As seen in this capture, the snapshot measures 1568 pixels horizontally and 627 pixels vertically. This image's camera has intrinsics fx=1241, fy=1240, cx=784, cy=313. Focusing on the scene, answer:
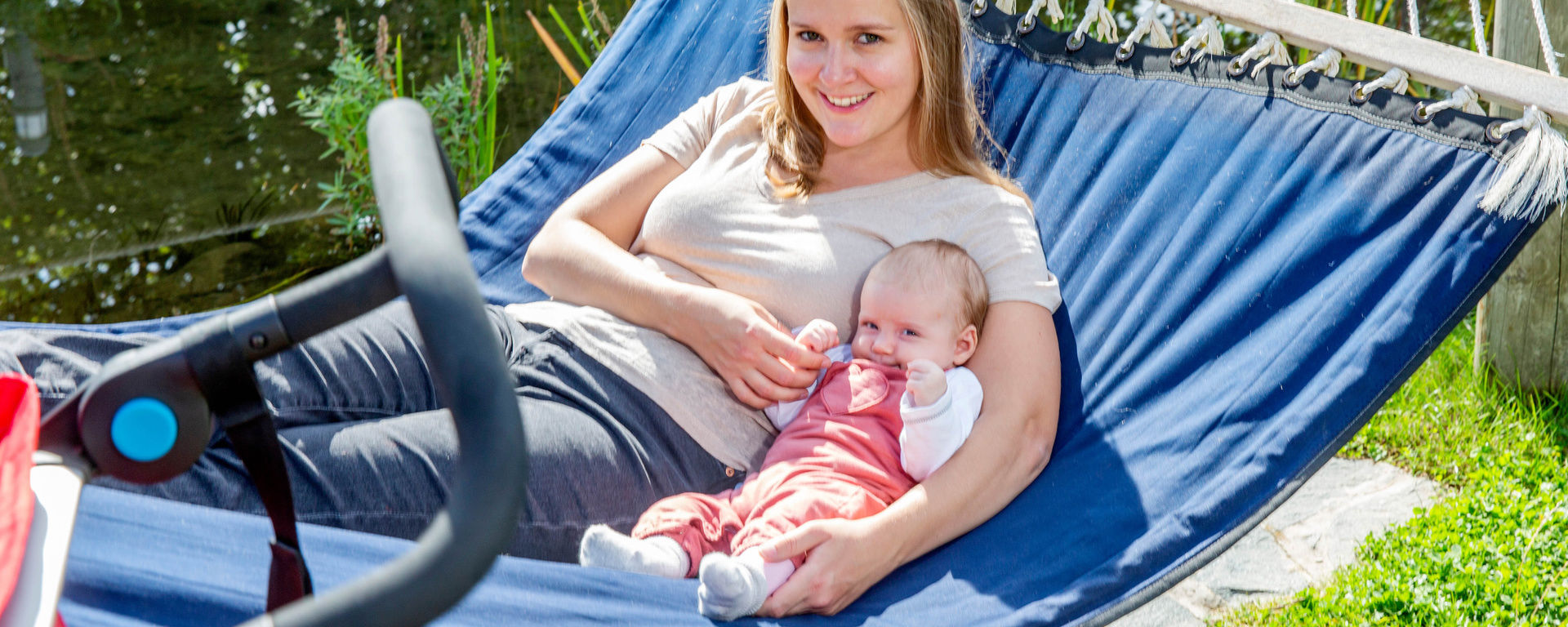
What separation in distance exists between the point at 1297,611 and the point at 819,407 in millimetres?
939

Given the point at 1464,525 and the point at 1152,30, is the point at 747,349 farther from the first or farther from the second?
the point at 1464,525

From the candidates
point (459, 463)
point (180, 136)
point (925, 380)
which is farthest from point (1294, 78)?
point (180, 136)

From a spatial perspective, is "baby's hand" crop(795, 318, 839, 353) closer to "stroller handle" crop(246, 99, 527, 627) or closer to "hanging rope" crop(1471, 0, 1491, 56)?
"hanging rope" crop(1471, 0, 1491, 56)

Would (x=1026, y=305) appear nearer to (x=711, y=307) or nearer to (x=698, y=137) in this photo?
(x=711, y=307)

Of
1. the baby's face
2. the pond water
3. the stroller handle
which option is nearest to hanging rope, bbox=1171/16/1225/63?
the baby's face

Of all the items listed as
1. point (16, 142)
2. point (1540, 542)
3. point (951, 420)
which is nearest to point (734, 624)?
point (951, 420)

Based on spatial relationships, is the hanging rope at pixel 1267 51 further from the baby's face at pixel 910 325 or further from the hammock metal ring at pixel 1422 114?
the baby's face at pixel 910 325

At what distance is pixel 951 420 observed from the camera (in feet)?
4.83

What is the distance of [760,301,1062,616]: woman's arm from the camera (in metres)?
1.34

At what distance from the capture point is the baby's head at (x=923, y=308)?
1.58 m

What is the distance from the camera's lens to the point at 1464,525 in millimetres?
2127

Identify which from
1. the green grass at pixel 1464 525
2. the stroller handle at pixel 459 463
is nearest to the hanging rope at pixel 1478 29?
the green grass at pixel 1464 525

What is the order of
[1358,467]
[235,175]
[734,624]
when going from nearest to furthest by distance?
1. [734,624]
2. [1358,467]
3. [235,175]

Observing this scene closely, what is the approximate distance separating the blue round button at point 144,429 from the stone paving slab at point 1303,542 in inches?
63.6
